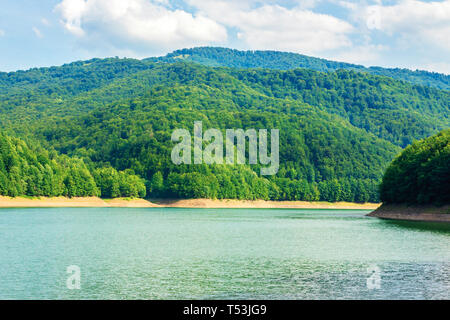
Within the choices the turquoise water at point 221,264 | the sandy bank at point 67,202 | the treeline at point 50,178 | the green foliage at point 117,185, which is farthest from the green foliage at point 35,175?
the turquoise water at point 221,264

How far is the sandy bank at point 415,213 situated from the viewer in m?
86.1

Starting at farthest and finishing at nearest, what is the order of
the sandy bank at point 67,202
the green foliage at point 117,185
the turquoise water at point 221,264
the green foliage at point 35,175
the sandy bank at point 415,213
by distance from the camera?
the green foliage at point 117,185, the green foliage at point 35,175, the sandy bank at point 67,202, the sandy bank at point 415,213, the turquoise water at point 221,264

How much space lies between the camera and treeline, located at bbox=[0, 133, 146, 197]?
126 metres

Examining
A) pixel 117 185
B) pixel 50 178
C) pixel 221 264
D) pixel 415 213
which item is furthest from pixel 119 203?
pixel 221 264

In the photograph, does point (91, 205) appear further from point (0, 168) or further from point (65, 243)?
point (65, 243)

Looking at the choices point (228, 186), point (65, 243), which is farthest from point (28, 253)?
point (228, 186)

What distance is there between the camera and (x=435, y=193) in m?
89.0

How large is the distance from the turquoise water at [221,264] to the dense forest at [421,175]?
23.9m

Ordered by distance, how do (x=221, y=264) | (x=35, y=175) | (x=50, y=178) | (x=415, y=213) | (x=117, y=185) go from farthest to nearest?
(x=117, y=185), (x=50, y=178), (x=35, y=175), (x=415, y=213), (x=221, y=264)

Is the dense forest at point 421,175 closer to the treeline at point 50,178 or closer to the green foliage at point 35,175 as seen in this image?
the green foliage at point 35,175

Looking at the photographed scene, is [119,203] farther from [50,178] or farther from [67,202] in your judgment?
[50,178]

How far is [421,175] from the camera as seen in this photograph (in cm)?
9275

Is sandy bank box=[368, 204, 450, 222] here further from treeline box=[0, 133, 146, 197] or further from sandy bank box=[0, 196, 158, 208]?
treeline box=[0, 133, 146, 197]

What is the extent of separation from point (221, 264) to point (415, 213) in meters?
62.4
